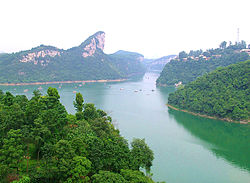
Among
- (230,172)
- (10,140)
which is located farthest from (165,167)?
(10,140)

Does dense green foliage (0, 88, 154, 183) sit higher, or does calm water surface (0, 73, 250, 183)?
dense green foliage (0, 88, 154, 183)

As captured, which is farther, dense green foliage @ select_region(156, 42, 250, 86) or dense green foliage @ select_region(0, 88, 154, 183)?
dense green foliage @ select_region(156, 42, 250, 86)

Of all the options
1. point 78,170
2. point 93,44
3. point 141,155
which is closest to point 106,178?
point 78,170

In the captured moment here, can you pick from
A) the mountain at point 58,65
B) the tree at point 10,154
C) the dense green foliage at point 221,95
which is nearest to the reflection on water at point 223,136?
the dense green foliage at point 221,95

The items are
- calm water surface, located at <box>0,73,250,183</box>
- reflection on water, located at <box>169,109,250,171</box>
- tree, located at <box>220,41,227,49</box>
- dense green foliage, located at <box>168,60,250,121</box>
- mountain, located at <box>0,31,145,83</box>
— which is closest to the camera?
calm water surface, located at <box>0,73,250,183</box>

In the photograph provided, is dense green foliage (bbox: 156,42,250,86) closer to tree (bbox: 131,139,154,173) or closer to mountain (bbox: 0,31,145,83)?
mountain (bbox: 0,31,145,83)

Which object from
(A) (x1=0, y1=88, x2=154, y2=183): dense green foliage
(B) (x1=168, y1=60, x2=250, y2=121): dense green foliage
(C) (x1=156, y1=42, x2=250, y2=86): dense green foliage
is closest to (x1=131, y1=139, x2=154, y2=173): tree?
(A) (x1=0, y1=88, x2=154, y2=183): dense green foliage

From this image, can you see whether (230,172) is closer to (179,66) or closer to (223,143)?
(223,143)
